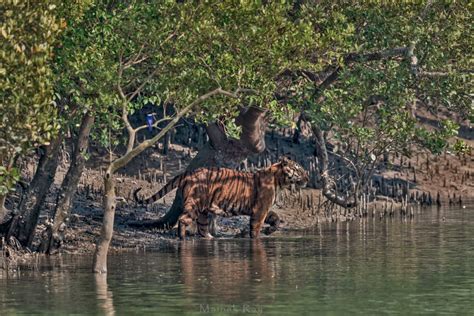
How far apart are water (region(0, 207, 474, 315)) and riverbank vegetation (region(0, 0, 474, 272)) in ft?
5.22

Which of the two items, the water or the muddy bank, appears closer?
the water

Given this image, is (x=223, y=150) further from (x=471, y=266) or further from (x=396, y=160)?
(x=396, y=160)

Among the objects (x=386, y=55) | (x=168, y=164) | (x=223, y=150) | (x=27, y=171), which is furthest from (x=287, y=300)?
(x=168, y=164)

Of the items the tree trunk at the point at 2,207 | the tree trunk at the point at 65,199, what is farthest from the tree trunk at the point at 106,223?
the tree trunk at the point at 65,199

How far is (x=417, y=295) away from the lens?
78.3 feet

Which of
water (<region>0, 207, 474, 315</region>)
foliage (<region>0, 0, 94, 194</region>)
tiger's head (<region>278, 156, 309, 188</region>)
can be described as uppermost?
foliage (<region>0, 0, 94, 194</region>)

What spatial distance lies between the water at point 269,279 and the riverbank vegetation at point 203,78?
5.22 feet

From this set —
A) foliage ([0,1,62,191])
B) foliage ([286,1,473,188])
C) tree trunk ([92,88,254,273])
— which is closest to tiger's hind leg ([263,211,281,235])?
foliage ([286,1,473,188])

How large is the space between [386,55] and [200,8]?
23.5 ft

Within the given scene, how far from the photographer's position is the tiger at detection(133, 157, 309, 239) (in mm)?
35219

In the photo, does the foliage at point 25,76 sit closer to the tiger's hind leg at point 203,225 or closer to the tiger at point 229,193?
the tiger at point 229,193

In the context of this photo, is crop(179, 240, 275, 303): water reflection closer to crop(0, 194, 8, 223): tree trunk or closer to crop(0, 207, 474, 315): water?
crop(0, 207, 474, 315): water

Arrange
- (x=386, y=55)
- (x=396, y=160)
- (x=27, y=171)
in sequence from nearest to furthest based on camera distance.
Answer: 1. (x=386, y=55)
2. (x=27, y=171)
3. (x=396, y=160)

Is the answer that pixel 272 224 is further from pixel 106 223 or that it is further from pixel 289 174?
pixel 106 223
